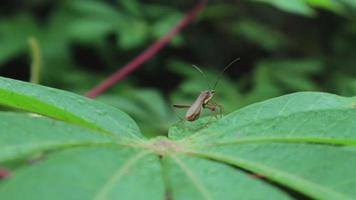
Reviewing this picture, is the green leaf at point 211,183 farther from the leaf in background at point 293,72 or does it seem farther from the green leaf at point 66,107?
the leaf in background at point 293,72

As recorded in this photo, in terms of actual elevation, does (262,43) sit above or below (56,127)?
above

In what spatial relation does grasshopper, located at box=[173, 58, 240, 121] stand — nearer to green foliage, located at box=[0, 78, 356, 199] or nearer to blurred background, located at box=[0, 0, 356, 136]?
green foliage, located at box=[0, 78, 356, 199]

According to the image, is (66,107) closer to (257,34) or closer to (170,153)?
(170,153)

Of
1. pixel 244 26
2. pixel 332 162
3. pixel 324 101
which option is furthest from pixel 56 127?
pixel 244 26

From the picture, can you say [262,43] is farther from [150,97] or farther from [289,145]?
[289,145]

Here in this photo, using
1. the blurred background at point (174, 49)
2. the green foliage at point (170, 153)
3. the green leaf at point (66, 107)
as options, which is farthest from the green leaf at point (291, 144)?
the blurred background at point (174, 49)

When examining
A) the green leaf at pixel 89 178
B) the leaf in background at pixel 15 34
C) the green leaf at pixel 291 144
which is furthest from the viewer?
the leaf in background at pixel 15 34

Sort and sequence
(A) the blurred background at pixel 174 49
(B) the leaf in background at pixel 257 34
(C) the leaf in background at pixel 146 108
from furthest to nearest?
1. (B) the leaf in background at pixel 257 34
2. (A) the blurred background at pixel 174 49
3. (C) the leaf in background at pixel 146 108
